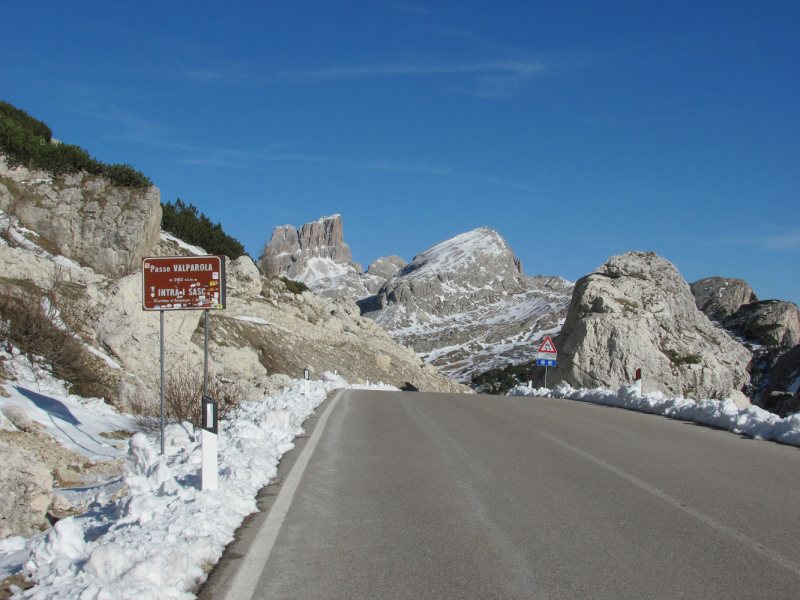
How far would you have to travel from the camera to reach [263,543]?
15.7 ft

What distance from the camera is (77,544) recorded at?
441 cm

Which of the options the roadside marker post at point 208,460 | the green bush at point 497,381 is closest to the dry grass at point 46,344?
the roadside marker post at point 208,460

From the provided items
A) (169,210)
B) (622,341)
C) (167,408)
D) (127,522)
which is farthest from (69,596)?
(169,210)

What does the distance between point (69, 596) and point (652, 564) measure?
3.89m

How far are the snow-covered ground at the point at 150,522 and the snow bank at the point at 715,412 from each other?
8090 mm

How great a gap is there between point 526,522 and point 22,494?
197 inches

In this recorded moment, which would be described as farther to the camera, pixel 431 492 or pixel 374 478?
pixel 374 478

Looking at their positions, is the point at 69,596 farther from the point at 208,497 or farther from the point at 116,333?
the point at 116,333

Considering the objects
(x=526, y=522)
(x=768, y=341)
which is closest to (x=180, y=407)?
(x=526, y=522)

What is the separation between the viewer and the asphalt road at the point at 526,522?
4.00m

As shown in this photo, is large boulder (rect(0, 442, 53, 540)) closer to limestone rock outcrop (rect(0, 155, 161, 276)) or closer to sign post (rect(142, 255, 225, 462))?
sign post (rect(142, 255, 225, 462))

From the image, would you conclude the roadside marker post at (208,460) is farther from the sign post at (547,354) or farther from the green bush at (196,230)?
the green bush at (196,230)

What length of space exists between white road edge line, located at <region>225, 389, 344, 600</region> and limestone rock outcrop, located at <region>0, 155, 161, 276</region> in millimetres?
21297

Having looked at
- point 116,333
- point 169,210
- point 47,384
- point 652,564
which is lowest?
point 652,564
